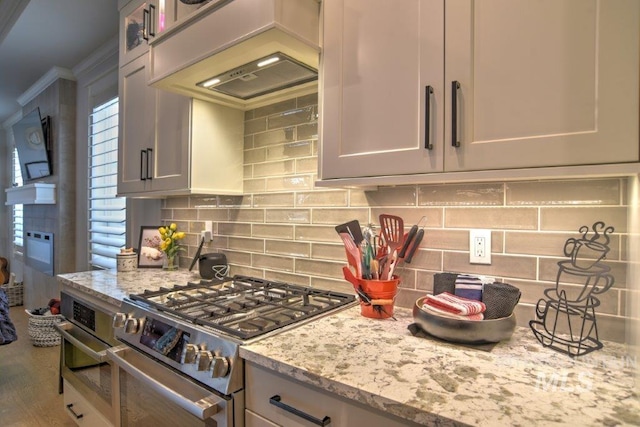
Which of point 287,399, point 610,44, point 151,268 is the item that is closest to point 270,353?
point 287,399

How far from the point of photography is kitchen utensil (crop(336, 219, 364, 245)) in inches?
55.1

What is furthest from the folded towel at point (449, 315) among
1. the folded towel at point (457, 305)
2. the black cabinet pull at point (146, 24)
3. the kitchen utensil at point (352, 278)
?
the black cabinet pull at point (146, 24)

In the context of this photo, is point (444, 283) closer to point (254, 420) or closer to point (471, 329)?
point (471, 329)

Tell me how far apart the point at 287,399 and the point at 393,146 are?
0.80 meters

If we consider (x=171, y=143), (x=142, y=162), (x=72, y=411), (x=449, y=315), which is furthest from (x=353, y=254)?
(x=72, y=411)

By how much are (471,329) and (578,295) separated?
1.27 ft

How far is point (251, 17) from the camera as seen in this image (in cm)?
129

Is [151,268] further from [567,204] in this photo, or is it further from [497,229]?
[567,204]

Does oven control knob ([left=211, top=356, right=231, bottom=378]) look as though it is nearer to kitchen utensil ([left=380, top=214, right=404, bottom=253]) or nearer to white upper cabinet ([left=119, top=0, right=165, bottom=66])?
kitchen utensil ([left=380, top=214, right=404, bottom=253])

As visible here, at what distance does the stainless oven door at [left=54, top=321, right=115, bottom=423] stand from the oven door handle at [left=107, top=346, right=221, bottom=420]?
20cm

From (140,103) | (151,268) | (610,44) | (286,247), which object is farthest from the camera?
(151,268)

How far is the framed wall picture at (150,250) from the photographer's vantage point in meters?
2.38

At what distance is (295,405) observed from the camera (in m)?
0.93

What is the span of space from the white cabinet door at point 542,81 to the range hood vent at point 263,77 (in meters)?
0.67
